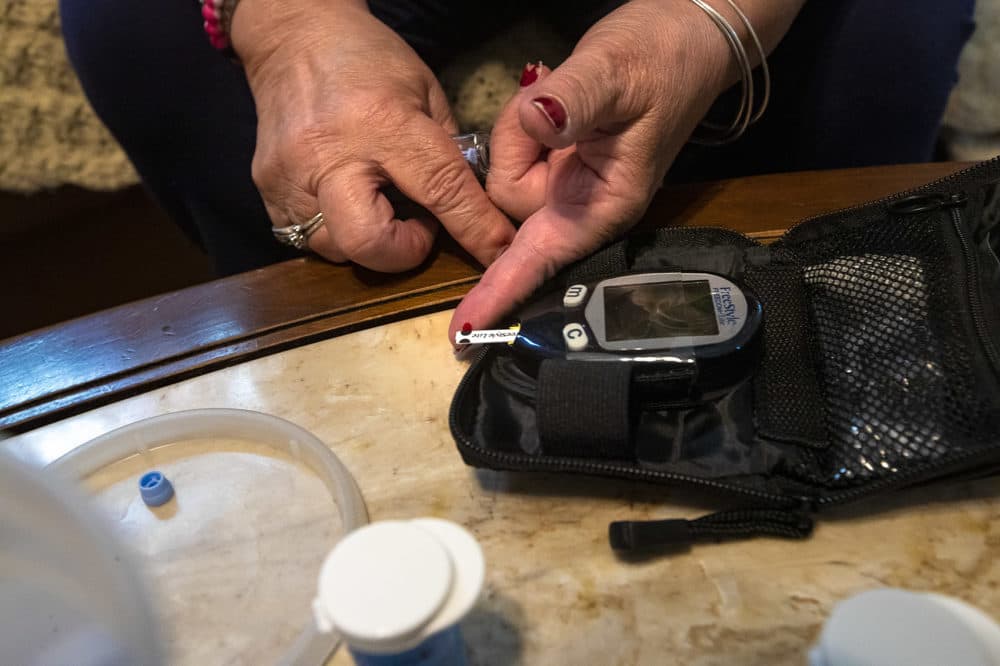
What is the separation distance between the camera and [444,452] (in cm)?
52

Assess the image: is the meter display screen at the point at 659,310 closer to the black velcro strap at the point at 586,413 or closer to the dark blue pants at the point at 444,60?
the black velcro strap at the point at 586,413

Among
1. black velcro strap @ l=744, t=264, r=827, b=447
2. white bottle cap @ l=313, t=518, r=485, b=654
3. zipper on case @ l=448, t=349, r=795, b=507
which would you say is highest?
white bottle cap @ l=313, t=518, r=485, b=654

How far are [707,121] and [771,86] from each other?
83 mm

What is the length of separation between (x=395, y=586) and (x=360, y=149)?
420mm

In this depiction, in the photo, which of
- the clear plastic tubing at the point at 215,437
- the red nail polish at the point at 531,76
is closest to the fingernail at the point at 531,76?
the red nail polish at the point at 531,76

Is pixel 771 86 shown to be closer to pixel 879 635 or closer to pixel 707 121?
pixel 707 121

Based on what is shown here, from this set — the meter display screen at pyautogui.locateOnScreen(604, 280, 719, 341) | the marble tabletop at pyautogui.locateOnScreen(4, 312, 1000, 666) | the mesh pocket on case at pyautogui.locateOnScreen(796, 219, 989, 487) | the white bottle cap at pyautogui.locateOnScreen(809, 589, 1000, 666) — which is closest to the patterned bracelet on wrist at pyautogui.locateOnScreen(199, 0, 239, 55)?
the marble tabletop at pyautogui.locateOnScreen(4, 312, 1000, 666)

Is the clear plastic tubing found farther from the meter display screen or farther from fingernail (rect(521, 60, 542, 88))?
fingernail (rect(521, 60, 542, 88))

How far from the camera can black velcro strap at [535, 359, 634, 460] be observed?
447mm

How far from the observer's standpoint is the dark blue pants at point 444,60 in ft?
2.38

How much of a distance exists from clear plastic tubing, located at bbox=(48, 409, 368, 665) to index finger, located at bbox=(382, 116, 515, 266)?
0.21 m

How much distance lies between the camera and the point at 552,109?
0.49 m

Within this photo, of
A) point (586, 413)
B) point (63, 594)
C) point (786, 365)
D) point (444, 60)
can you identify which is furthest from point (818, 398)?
point (444, 60)

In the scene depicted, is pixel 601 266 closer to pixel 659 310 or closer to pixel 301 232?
pixel 659 310
